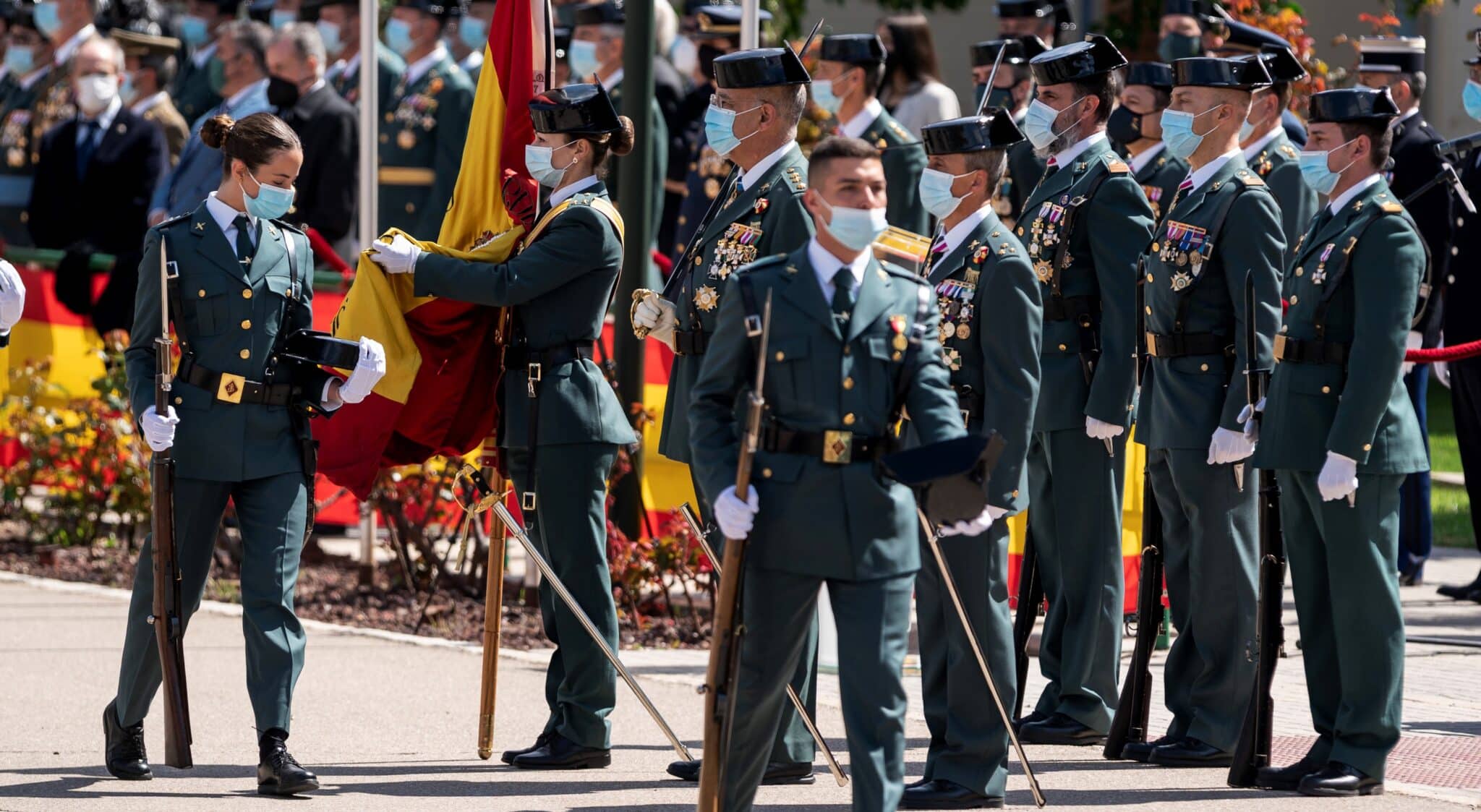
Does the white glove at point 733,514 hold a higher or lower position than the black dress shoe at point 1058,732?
higher

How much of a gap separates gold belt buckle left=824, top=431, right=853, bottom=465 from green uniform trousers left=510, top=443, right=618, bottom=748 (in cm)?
184

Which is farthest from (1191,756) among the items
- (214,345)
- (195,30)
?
(195,30)

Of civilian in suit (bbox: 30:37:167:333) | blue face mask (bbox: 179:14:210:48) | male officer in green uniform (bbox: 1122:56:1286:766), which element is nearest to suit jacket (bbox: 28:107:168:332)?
Answer: civilian in suit (bbox: 30:37:167:333)

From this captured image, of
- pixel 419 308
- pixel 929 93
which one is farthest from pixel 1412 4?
pixel 419 308

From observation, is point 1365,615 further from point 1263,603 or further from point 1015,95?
point 1015,95

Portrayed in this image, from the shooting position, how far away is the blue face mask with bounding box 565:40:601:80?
12.9m

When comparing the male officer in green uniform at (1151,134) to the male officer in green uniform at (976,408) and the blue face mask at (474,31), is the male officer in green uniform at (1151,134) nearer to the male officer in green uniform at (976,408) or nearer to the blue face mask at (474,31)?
the male officer in green uniform at (976,408)

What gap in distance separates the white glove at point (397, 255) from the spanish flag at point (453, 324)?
4.0 inches

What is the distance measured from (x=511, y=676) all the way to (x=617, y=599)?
112 cm

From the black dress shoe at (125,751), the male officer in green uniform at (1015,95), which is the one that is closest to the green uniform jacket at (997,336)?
the black dress shoe at (125,751)

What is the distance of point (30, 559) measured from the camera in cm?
1157

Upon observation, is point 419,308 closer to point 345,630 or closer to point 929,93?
point 345,630

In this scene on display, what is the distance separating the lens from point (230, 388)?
6.86 m

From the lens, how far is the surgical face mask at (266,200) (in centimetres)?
695
